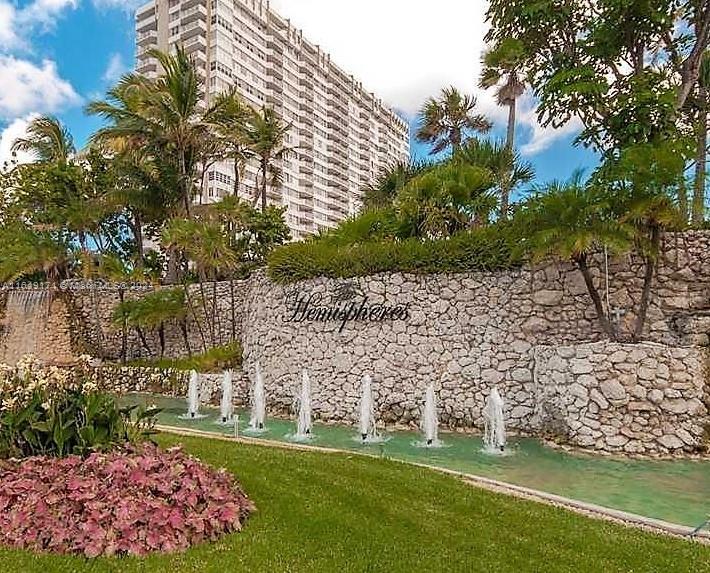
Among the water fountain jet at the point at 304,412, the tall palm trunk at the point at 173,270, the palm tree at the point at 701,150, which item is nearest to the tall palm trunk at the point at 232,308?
the tall palm trunk at the point at 173,270

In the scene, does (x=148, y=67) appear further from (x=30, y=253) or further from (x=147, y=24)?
(x=30, y=253)

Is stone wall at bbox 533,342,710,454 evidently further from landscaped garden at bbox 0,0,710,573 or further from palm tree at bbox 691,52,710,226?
palm tree at bbox 691,52,710,226

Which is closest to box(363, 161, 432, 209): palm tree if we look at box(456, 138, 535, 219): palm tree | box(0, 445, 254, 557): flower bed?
box(456, 138, 535, 219): palm tree

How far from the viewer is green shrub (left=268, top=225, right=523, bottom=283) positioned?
12.2m

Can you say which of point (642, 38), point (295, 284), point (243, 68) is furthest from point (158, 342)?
point (243, 68)

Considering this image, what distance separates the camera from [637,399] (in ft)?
31.3

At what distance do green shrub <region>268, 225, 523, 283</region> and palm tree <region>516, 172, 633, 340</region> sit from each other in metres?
1.17

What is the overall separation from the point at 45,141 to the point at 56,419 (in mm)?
26512

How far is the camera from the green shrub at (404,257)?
1218cm

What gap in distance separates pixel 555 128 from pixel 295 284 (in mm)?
7679

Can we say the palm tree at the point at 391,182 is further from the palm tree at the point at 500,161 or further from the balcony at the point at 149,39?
the balcony at the point at 149,39

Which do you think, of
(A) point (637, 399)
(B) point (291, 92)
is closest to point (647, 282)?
(A) point (637, 399)

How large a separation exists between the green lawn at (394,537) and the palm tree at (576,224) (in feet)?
17.7

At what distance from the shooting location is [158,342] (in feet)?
71.1
